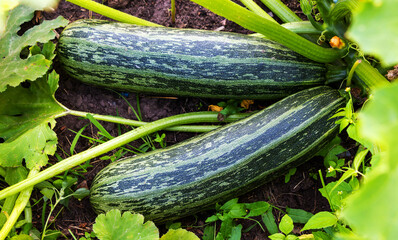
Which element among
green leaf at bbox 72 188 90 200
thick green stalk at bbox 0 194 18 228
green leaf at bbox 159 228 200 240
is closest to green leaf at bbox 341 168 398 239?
green leaf at bbox 159 228 200 240

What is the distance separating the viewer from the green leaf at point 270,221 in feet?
8.41

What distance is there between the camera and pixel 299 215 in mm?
2568

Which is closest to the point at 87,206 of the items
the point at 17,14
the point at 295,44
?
the point at 17,14

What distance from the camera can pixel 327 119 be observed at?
2.38 metres

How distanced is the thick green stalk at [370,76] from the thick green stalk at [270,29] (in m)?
0.17

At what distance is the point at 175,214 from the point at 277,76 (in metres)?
1.06

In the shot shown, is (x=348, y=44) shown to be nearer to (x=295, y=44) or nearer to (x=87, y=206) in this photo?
(x=295, y=44)

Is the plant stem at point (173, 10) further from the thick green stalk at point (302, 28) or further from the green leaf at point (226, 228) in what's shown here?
the green leaf at point (226, 228)

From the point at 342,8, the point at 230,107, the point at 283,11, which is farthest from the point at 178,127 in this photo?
the point at 342,8

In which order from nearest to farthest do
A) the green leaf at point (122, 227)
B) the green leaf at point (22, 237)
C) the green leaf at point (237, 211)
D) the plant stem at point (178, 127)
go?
the green leaf at point (122, 227)
the green leaf at point (22, 237)
the green leaf at point (237, 211)
the plant stem at point (178, 127)

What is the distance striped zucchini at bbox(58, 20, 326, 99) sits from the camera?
97.1 inches

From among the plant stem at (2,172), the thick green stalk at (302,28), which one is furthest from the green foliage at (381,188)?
the plant stem at (2,172)

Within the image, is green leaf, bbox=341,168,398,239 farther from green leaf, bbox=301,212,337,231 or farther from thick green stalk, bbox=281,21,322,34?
thick green stalk, bbox=281,21,322,34

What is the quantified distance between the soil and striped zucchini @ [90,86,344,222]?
1.01ft
